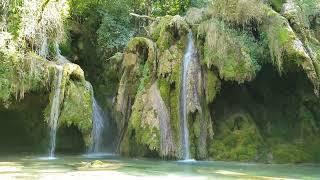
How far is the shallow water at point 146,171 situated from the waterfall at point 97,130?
3.91 meters

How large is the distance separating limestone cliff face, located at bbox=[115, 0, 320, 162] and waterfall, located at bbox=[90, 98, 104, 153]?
1.21m

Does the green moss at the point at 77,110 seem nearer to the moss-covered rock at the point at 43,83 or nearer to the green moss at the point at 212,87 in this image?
the moss-covered rock at the point at 43,83

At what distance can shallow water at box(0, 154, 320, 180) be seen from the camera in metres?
11.5

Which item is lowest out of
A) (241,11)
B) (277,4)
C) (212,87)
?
(212,87)

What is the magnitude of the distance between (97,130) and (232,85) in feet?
18.2

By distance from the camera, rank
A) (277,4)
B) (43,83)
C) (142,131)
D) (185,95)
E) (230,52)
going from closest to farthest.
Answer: (142,131)
(230,52)
(185,95)
(43,83)
(277,4)

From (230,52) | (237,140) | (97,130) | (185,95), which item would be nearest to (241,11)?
(230,52)

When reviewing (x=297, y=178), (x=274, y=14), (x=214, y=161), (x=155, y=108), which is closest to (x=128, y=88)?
(x=155, y=108)

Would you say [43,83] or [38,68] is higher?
[38,68]

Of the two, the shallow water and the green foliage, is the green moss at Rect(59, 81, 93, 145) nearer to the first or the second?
the shallow water

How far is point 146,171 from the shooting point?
12680 millimetres

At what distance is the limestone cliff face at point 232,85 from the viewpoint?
1658cm

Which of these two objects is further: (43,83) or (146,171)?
(43,83)

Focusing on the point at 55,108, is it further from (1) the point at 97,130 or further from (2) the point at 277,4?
(2) the point at 277,4
